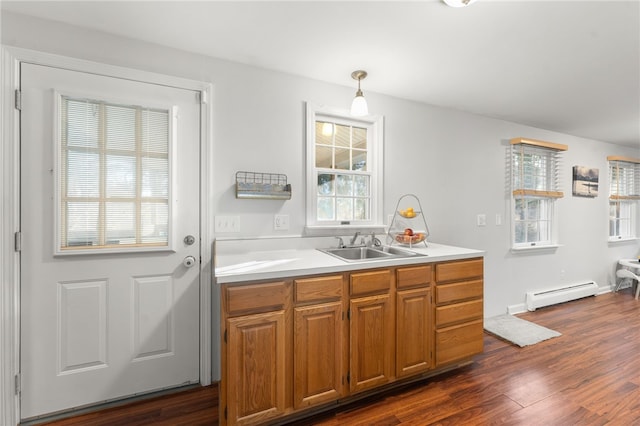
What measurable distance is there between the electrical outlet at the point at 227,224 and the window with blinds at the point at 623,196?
5483 mm

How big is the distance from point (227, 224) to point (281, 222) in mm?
407

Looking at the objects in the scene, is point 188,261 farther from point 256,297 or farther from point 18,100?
point 18,100

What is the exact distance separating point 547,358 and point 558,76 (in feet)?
7.59

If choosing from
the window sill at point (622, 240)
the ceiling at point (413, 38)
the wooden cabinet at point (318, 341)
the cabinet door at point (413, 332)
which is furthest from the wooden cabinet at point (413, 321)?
the window sill at point (622, 240)

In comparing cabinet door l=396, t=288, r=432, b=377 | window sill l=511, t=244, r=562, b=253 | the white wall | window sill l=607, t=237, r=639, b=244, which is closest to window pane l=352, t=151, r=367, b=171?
the white wall

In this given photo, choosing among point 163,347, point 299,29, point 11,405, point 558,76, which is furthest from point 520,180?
point 11,405

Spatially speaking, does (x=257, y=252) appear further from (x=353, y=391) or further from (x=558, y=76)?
(x=558, y=76)

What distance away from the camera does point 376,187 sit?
8.50 feet

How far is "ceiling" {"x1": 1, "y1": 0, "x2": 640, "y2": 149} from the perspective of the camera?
1.54 meters

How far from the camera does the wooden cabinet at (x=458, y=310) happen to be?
2020mm

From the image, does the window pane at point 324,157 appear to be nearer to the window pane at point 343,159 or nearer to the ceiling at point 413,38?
the window pane at point 343,159

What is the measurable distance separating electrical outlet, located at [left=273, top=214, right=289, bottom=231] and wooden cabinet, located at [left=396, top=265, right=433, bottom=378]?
926mm

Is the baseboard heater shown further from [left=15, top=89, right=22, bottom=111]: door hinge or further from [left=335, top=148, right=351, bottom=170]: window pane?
[left=15, top=89, right=22, bottom=111]: door hinge

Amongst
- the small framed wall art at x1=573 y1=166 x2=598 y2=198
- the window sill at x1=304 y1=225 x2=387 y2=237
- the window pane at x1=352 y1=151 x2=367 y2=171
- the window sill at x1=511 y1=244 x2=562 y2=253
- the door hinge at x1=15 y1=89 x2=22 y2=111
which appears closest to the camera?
the door hinge at x1=15 y1=89 x2=22 y2=111
